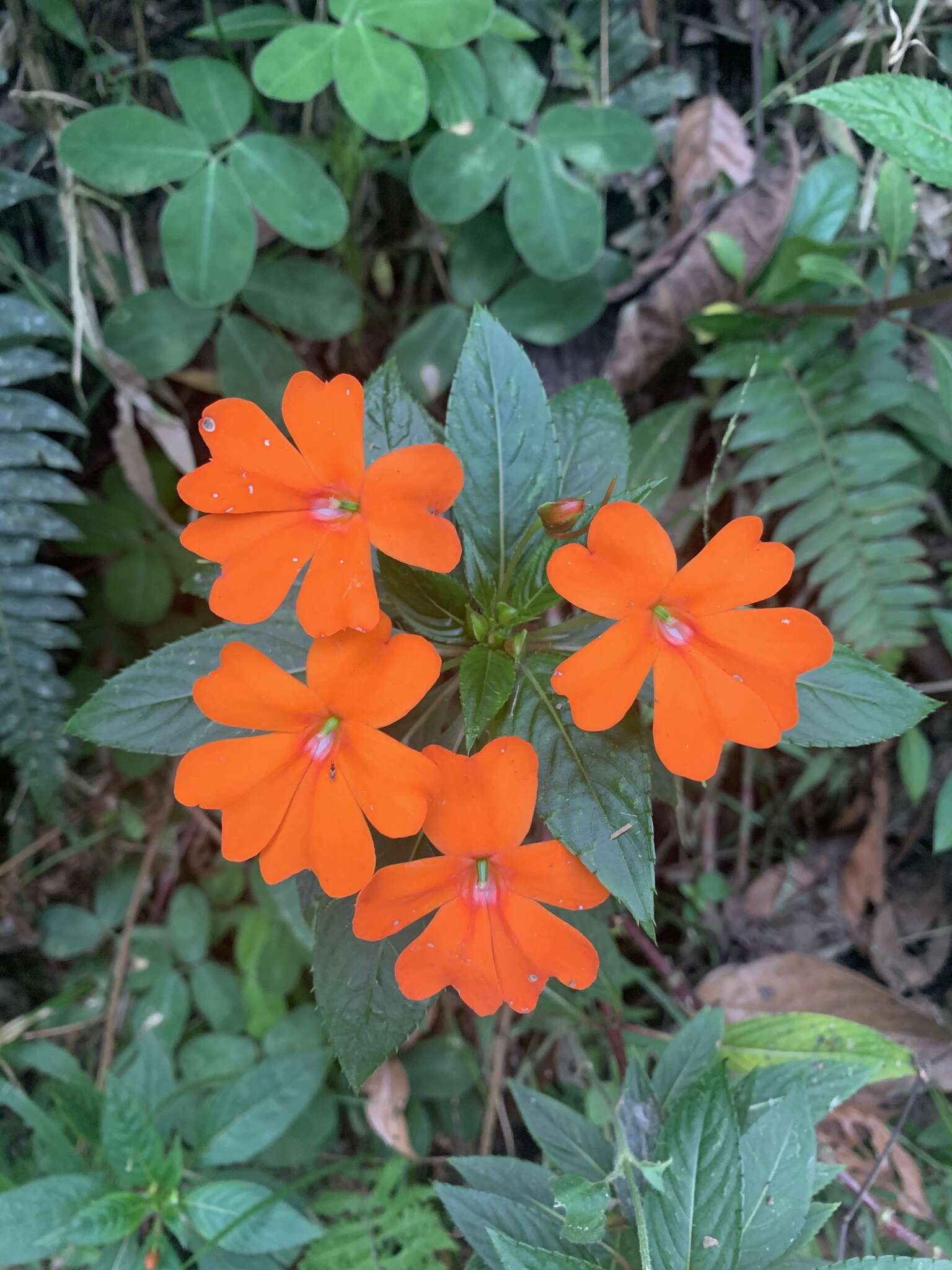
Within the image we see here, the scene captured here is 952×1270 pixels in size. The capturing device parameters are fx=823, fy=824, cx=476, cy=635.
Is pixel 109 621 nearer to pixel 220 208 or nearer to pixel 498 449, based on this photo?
pixel 220 208

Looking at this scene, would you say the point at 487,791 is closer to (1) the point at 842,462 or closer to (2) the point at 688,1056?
(2) the point at 688,1056

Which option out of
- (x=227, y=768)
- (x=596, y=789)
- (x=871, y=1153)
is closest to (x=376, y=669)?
(x=227, y=768)

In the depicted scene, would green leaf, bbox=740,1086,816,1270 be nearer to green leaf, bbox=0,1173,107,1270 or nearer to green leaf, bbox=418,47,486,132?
green leaf, bbox=0,1173,107,1270

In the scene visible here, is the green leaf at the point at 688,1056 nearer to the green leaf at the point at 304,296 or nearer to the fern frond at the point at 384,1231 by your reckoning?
the fern frond at the point at 384,1231

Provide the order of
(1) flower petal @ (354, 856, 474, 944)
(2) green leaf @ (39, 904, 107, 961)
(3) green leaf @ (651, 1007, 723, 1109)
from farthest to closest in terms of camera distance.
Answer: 1. (2) green leaf @ (39, 904, 107, 961)
2. (3) green leaf @ (651, 1007, 723, 1109)
3. (1) flower petal @ (354, 856, 474, 944)

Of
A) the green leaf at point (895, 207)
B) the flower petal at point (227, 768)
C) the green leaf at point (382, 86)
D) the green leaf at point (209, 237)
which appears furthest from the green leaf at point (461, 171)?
the flower petal at point (227, 768)

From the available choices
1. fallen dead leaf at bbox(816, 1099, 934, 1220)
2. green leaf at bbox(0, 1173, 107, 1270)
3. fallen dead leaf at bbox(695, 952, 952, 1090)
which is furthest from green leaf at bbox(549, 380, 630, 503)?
green leaf at bbox(0, 1173, 107, 1270)

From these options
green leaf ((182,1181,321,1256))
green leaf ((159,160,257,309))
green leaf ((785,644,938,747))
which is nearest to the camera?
green leaf ((785,644,938,747))

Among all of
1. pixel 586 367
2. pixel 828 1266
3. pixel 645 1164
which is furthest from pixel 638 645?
pixel 586 367
